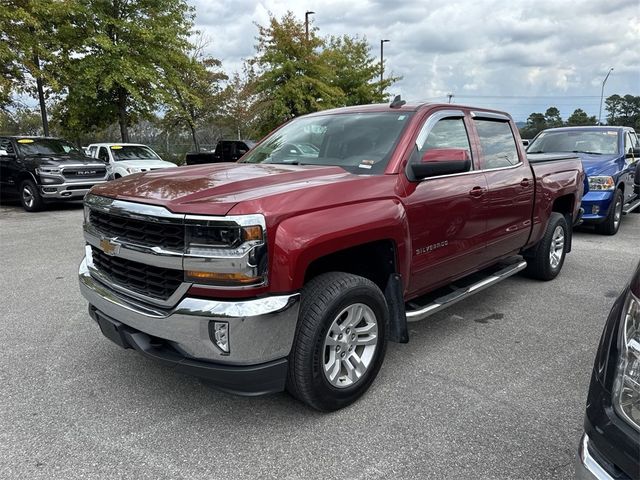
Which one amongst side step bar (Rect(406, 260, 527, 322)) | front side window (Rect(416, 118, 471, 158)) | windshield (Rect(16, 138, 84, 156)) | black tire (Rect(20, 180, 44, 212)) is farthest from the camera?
windshield (Rect(16, 138, 84, 156))

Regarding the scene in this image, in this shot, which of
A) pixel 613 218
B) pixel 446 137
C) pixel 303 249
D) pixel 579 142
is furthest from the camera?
pixel 579 142

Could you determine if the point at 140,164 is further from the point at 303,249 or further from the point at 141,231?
the point at 303,249

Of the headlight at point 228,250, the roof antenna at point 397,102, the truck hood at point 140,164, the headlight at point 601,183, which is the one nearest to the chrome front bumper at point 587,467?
the headlight at point 228,250

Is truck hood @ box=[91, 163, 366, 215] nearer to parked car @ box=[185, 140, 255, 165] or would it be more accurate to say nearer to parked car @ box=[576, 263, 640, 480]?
parked car @ box=[576, 263, 640, 480]

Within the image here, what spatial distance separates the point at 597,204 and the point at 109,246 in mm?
7852

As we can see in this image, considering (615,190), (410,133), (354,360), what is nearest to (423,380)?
(354,360)

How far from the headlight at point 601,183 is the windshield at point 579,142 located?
3.39 ft

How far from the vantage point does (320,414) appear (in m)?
2.89

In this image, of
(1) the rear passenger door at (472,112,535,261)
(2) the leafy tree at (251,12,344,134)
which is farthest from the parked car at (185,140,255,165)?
(1) the rear passenger door at (472,112,535,261)

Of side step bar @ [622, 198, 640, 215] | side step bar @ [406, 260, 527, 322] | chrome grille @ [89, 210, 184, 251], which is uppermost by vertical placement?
chrome grille @ [89, 210, 184, 251]

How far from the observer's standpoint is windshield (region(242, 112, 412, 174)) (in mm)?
3439

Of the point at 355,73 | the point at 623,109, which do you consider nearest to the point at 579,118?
the point at 623,109

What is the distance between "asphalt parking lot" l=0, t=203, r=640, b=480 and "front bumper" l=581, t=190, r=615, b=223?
13.5 feet

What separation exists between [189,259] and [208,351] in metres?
0.49
